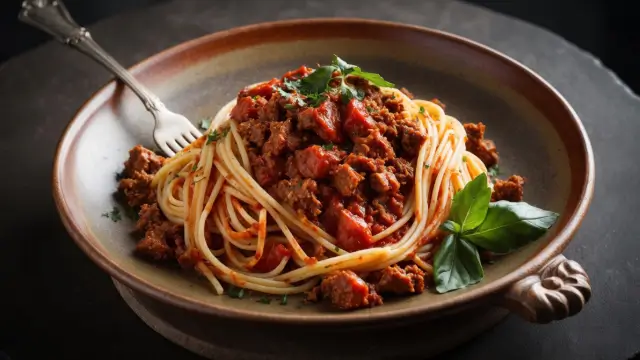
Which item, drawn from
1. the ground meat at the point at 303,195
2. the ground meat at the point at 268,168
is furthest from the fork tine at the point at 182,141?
the ground meat at the point at 303,195

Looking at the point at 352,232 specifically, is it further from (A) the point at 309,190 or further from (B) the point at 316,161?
(B) the point at 316,161

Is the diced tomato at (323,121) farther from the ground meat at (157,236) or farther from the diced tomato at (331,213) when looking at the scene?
the ground meat at (157,236)

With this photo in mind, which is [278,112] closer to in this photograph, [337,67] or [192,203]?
[337,67]

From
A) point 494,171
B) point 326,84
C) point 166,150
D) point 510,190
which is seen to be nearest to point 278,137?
point 326,84

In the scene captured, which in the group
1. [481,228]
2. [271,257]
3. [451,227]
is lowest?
[271,257]

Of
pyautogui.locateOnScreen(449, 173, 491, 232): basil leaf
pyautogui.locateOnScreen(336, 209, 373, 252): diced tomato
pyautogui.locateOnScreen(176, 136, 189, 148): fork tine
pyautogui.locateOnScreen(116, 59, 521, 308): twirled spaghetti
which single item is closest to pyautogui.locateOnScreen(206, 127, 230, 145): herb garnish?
pyautogui.locateOnScreen(116, 59, 521, 308): twirled spaghetti

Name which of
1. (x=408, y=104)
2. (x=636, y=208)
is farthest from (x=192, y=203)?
(x=636, y=208)
